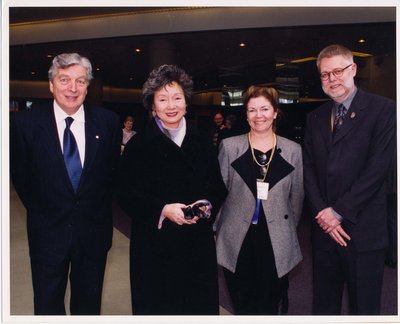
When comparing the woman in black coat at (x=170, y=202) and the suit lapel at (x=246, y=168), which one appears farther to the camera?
the suit lapel at (x=246, y=168)

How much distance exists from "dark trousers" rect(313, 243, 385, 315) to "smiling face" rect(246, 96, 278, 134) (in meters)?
0.79

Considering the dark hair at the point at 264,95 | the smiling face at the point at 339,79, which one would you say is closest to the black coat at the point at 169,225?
the dark hair at the point at 264,95

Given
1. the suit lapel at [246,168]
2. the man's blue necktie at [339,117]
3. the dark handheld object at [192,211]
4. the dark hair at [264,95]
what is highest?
the dark hair at [264,95]

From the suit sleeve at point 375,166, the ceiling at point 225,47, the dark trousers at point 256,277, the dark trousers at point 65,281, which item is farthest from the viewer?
the ceiling at point 225,47

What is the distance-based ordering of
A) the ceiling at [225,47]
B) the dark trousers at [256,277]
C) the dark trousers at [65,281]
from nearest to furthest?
the dark trousers at [65,281]
the dark trousers at [256,277]
the ceiling at [225,47]

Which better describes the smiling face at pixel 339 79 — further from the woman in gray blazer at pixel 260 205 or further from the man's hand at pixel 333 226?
the man's hand at pixel 333 226

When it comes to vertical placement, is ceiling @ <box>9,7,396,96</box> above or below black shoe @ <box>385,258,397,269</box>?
above

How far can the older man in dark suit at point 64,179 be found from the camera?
7.11 ft

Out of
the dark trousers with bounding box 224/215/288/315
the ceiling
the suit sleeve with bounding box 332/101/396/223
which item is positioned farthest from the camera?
the ceiling

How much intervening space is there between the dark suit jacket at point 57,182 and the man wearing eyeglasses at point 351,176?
116 centimetres

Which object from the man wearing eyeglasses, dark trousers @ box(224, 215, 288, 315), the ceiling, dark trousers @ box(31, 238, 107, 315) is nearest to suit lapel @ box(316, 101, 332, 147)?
the man wearing eyeglasses

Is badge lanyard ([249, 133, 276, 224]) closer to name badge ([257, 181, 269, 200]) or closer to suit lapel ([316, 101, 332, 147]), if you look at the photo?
name badge ([257, 181, 269, 200])

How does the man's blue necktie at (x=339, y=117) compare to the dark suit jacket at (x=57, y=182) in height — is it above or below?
above

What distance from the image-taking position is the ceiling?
6.96 metres
